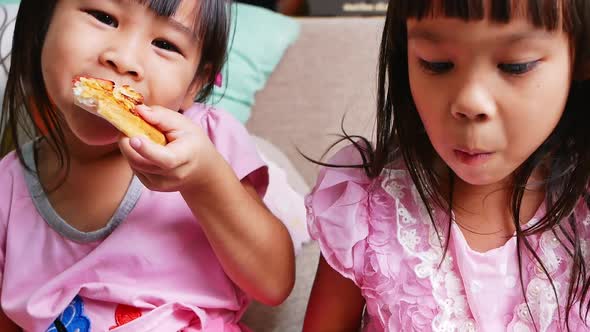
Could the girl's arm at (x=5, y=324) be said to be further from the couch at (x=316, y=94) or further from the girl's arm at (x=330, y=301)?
the couch at (x=316, y=94)

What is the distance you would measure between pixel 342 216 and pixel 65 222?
0.36m

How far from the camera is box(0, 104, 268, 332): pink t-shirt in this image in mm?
926


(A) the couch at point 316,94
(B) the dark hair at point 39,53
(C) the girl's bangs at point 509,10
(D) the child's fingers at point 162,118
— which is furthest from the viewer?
(A) the couch at point 316,94

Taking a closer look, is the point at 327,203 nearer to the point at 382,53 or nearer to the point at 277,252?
the point at 277,252

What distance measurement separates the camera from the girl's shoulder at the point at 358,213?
893 mm

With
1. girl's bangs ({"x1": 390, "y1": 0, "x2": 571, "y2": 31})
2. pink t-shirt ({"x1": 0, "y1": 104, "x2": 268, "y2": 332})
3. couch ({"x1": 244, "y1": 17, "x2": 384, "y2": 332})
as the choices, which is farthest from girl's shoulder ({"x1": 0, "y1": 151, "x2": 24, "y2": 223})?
girl's bangs ({"x1": 390, "y1": 0, "x2": 571, "y2": 31})

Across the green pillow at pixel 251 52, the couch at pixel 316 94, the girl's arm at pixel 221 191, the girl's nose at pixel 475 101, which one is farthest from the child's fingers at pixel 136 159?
the green pillow at pixel 251 52

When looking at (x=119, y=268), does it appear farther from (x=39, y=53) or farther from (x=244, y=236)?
(x=39, y=53)

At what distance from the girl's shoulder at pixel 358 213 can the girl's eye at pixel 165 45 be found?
0.80ft

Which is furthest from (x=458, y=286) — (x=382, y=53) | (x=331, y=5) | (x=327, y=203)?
(x=331, y=5)

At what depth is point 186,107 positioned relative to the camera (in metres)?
1.01

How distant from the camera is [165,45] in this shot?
893 mm

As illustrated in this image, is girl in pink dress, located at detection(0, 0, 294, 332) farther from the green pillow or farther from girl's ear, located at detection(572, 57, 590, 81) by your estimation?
the green pillow

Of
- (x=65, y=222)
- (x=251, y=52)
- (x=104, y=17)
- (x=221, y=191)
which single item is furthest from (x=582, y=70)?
(x=251, y=52)
